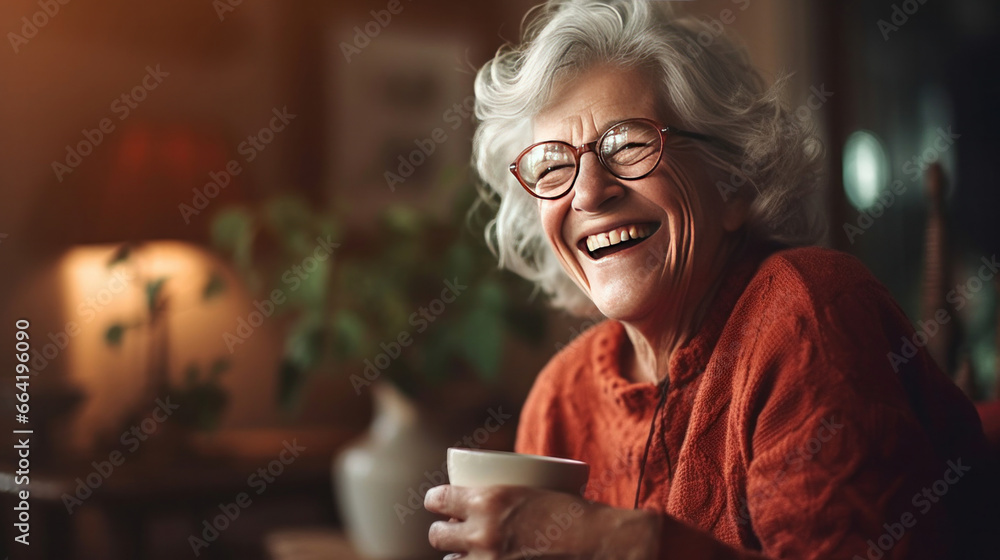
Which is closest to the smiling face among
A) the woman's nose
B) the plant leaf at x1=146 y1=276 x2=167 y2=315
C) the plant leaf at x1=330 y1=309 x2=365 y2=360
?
the woman's nose

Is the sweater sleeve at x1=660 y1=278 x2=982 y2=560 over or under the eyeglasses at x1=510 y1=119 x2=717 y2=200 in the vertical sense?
under

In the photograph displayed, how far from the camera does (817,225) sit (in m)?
0.83

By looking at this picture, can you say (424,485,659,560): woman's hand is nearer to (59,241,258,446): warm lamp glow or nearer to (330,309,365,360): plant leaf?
(330,309,365,360): plant leaf

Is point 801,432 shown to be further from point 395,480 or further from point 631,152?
point 395,480

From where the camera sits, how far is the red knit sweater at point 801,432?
54 cm

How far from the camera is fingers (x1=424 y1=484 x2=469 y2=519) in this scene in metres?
0.60

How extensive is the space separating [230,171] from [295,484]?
0.87 meters

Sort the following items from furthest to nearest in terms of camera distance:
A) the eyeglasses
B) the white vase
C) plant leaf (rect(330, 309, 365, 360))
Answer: plant leaf (rect(330, 309, 365, 360))
the white vase
the eyeglasses

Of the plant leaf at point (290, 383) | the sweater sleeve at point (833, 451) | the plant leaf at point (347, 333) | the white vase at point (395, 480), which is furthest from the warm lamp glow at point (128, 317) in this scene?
the sweater sleeve at point (833, 451)

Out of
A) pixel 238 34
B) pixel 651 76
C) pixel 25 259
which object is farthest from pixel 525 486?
pixel 238 34

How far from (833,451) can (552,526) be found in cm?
20

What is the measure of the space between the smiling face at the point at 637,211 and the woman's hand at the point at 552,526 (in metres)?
0.19

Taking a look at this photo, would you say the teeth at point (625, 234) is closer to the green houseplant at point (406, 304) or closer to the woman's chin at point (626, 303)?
the woman's chin at point (626, 303)

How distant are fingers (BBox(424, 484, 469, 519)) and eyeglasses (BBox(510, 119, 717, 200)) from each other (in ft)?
0.91
